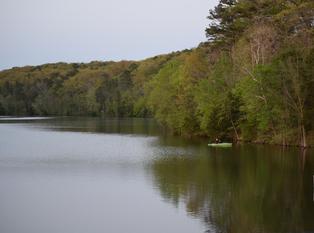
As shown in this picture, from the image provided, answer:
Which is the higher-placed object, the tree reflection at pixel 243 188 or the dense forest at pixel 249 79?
the dense forest at pixel 249 79

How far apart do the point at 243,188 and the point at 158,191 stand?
4880mm

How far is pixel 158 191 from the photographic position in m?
30.6

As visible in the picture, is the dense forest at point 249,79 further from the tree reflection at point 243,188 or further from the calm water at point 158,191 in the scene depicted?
the tree reflection at point 243,188

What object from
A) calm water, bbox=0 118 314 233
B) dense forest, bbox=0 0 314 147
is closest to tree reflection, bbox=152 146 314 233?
calm water, bbox=0 118 314 233

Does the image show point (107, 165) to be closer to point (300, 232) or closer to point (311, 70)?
point (311, 70)

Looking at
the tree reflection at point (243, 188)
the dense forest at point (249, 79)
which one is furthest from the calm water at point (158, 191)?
the dense forest at point (249, 79)

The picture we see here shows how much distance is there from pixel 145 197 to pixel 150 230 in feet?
22.1

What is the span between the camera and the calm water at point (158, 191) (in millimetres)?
23125

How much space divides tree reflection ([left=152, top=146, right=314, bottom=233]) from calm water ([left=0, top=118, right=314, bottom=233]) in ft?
0.14

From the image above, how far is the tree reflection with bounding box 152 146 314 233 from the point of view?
23141 mm

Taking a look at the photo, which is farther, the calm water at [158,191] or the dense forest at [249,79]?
the dense forest at [249,79]

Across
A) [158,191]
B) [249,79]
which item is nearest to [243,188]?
[158,191]

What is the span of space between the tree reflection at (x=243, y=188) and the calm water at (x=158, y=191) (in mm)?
44

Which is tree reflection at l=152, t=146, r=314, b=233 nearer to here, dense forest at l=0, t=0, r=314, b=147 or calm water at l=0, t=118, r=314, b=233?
calm water at l=0, t=118, r=314, b=233
